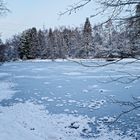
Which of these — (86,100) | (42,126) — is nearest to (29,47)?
(86,100)

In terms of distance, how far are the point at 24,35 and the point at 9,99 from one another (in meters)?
60.2

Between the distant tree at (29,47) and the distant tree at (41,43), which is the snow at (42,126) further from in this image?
the distant tree at (29,47)

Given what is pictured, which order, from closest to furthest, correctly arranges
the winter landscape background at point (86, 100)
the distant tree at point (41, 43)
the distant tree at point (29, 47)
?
the winter landscape background at point (86, 100)
the distant tree at point (41, 43)
the distant tree at point (29, 47)

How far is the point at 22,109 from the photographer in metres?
14.7

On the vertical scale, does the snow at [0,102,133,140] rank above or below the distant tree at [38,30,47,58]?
below

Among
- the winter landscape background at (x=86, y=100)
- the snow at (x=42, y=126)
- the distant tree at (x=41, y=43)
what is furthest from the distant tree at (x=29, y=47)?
the snow at (x=42, y=126)

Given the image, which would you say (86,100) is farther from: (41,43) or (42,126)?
(41,43)

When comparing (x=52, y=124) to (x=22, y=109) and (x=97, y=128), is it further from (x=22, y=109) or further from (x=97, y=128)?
(x=22, y=109)

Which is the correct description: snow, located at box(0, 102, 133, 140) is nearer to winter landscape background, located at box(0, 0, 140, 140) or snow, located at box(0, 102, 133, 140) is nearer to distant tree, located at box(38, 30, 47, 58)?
winter landscape background, located at box(0, 0, 140, 140)

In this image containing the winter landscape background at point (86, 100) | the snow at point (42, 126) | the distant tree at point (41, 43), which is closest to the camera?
the winter landscape background at point (86, 100)

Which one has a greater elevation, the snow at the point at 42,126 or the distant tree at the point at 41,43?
the distant tree at the point at 41,43

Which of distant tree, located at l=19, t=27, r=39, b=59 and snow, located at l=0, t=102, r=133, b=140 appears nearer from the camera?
snow, located at l=0, t=102, r=133, b=140

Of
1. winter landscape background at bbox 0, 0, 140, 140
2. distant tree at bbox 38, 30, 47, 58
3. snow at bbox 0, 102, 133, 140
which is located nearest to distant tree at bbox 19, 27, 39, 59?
distant tree at bbox 38, 30, 47, 58

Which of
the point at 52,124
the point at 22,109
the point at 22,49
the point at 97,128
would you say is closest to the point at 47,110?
the point at 22,109
